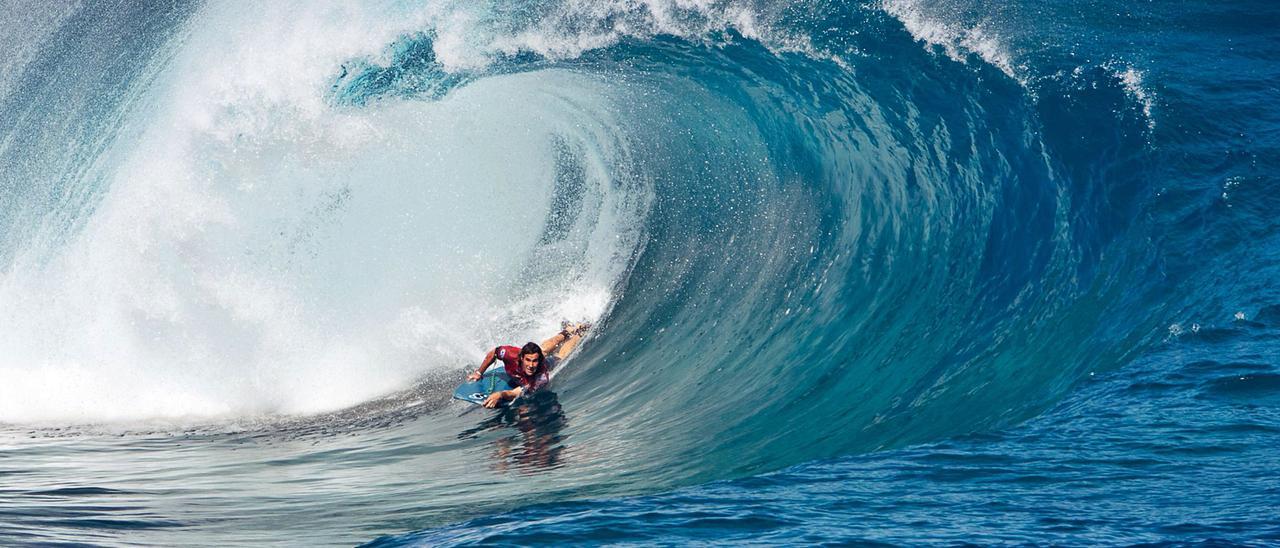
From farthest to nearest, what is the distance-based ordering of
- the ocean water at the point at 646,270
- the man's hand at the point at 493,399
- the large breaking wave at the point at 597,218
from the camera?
the large breaking wave at the point at 597,218, the man's hand at the point at 493,399, the ocean water at the point at 646,270

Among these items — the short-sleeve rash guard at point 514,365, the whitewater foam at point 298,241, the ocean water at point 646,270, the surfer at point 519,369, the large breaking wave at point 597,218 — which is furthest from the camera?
the whitewater foam at point 298,241

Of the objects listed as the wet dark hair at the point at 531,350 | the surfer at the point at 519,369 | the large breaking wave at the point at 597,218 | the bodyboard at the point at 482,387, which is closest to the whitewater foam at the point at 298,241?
the large breaking wave at the point at 597,218

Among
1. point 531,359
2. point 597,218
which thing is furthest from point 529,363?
point 597,218

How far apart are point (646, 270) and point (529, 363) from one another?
3.04m

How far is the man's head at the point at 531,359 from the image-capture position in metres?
10.7

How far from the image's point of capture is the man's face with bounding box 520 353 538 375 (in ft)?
35.3

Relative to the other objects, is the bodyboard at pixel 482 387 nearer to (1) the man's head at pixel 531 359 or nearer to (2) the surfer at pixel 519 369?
(2) the surfer at pixel 519 369

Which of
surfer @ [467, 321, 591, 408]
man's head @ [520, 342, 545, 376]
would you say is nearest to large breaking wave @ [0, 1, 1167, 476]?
surfer @ [467, 321, 591, 408]

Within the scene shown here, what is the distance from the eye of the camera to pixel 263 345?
12.2 meters

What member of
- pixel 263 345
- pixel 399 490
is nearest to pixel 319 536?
pixel 399 490

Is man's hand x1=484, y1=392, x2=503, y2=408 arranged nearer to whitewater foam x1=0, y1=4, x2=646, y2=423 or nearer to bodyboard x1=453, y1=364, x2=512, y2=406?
bodyboard x1=453, y1=364, x2=512, y2=406

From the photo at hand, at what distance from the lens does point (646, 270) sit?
44.2 ft

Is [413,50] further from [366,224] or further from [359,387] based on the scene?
[359,387]

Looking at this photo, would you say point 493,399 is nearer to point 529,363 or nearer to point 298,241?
point 529,363
